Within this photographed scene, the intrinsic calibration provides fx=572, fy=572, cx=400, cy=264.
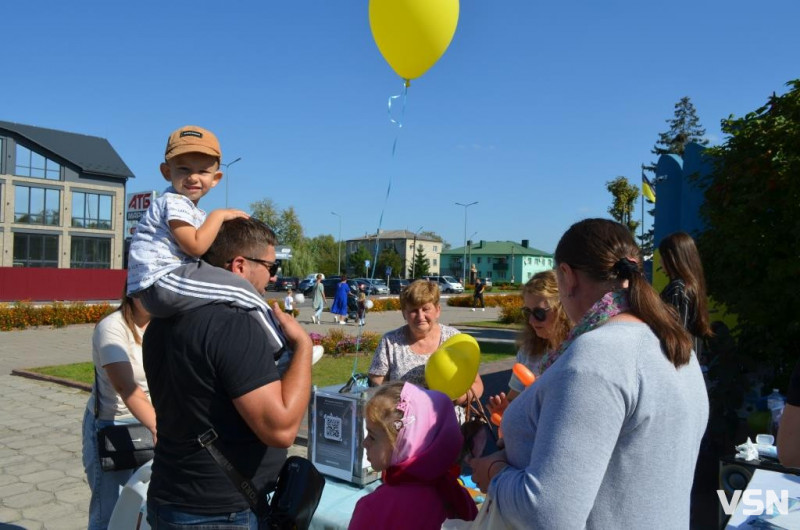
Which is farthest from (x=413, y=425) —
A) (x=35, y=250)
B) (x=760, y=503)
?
(x=35, y=250)

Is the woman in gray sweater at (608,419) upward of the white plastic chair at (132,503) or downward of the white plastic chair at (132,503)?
upward

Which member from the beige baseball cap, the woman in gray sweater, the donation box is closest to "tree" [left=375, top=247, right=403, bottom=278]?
the donation box

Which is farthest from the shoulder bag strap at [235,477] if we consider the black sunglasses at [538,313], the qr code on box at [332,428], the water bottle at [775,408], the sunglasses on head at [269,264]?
the water bottle at [775,408]

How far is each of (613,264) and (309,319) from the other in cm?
2248

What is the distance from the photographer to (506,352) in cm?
1360

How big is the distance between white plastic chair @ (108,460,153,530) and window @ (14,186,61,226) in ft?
159

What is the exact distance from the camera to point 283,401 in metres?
1.72

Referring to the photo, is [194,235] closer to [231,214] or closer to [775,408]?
[231,214]

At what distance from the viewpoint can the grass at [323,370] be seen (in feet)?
31.9

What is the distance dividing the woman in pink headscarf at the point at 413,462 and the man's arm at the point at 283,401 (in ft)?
1.06

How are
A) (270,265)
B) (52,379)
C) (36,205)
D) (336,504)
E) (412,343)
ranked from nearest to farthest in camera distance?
(270,265)
(336,504)
(412,343)
(52,379)
(36,205)

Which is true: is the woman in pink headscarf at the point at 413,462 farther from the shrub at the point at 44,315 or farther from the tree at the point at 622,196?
the tree at the point at 622,196

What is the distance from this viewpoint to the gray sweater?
4.27 ft

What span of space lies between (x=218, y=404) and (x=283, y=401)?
Answer: 0.19 m
